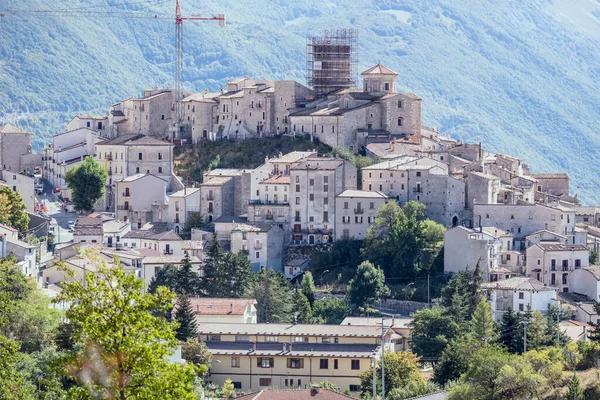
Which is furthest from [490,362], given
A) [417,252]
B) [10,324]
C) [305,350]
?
[417,252]

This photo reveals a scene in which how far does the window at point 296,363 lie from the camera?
237ft

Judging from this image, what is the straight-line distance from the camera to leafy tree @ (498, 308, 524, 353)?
7375 cm

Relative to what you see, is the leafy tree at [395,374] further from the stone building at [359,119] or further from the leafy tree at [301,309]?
the stone building at [359,119]

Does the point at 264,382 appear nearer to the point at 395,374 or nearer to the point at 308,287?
the point at 395,374

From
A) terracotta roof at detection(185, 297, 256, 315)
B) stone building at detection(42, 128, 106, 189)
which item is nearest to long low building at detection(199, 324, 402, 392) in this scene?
terracotta roof at detection(185, 297, 256, 315)

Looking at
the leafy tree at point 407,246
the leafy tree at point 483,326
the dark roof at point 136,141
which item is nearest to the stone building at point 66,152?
the dark roof at point 136,141

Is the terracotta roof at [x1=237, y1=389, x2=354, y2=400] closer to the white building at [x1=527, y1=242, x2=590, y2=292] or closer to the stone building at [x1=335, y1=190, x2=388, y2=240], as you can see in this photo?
the white building at [x1=527, y1=242, x2=590, y2=292]

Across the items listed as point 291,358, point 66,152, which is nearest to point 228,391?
point 291,358

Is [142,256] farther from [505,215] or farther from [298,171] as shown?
[505,215]

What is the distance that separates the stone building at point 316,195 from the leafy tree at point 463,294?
11230mm

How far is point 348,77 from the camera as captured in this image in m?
113

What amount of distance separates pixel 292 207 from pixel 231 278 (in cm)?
907

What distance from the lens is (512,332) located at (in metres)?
74.7

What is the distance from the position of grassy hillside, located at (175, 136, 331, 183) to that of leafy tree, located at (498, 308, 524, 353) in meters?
28.4
